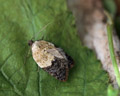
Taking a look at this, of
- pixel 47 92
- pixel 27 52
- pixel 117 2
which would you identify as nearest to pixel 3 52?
pixel 27 52

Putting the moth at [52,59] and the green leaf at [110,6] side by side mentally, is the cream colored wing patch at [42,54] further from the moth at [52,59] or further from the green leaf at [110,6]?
the green leaf at [110,6]

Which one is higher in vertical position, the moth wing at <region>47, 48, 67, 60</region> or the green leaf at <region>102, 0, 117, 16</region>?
the moth wing at <region>47, 48, 67, 60</region>

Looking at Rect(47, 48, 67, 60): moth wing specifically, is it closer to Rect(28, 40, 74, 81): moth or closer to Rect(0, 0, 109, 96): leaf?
Rect(28, 40, 74, 81): moth

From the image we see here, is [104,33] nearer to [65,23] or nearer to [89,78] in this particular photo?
[65,23]

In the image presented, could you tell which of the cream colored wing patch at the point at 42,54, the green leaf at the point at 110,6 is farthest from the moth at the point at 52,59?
the green leaf at the point at 110,6

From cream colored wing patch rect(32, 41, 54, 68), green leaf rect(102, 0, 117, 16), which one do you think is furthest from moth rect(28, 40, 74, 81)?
green leaf rect(102, 0, 117, 16)

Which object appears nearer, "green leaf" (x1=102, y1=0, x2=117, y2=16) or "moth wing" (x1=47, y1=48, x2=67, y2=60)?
"moth wing" (x1=47, y1=48, x2=67, y2=60)
